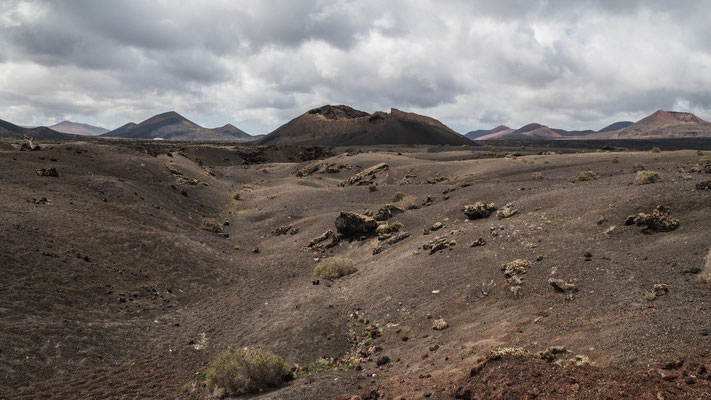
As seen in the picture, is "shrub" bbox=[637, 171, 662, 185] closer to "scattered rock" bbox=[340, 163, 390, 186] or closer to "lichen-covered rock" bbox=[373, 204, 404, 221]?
"lichen-covered rock" bbox=[373, 204, 404, 221]

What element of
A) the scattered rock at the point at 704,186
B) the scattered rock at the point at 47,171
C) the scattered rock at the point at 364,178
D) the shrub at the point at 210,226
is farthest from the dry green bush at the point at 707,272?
the scattered rock at the point at 364,178

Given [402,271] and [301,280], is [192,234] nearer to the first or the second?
[301,280]

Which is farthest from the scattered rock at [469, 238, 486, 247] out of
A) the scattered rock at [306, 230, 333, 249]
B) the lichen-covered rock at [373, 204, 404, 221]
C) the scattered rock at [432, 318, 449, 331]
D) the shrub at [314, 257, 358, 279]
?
the scattered rock at [306, 230, 333, 249]

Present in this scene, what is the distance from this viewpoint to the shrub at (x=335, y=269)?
55.1 feet

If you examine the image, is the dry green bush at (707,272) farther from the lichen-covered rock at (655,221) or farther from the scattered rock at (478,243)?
the scattered rock at (478,243)

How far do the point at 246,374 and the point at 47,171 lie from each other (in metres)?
24.7

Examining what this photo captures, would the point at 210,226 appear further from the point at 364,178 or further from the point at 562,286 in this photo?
the point at 364,178

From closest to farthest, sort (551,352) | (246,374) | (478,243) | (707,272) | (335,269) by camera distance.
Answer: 1. (551,352)
2. (707,272)
3. (246,374)
4. (478,243)
5. (335,269)

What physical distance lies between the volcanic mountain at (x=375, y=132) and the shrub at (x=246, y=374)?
5726 inches

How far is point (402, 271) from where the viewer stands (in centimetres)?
1453

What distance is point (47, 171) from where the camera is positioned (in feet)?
79.8

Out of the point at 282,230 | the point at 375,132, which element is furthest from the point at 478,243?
the point at 375,132

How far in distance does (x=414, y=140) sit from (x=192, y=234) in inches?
5544

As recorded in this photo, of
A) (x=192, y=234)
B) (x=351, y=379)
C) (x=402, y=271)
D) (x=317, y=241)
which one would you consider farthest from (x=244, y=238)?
(x=351, y=379)
